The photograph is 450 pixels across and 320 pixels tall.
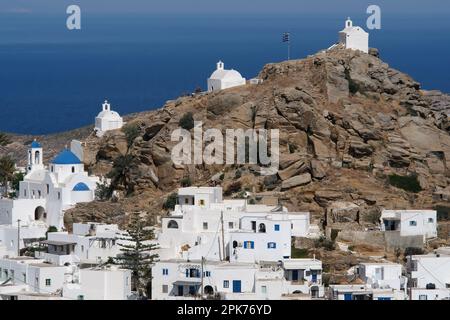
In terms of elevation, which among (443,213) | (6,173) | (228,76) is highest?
(228,76)

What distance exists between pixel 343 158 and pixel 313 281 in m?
11.8

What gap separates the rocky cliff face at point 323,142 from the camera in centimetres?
7031

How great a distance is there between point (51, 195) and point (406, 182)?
14414 millimetres

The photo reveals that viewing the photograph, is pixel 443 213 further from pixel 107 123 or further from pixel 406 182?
pixel 107 123

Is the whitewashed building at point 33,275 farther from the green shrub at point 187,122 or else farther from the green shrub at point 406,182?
the green shrub at point 406,182

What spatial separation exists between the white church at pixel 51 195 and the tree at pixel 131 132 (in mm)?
3405

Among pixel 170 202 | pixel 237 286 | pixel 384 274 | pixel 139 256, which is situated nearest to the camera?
pixel 237 286

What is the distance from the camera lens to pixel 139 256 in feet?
209

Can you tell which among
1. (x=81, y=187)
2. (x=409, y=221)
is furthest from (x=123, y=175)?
(x=409, y=221)

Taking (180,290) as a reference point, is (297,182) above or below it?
above

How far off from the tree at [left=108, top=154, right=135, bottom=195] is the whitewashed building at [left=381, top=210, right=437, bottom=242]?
463 inches

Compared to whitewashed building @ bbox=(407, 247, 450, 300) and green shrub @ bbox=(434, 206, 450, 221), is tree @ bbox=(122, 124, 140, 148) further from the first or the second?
whitewashed building @ bbox=(407, 247, 450, 300)

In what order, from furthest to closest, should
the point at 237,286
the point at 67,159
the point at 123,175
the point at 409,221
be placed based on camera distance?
1. the point at 67,159
2. the point at 123,175
3. the point at 409,221
4. the point at 237,286

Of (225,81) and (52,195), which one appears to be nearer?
(52,195)
